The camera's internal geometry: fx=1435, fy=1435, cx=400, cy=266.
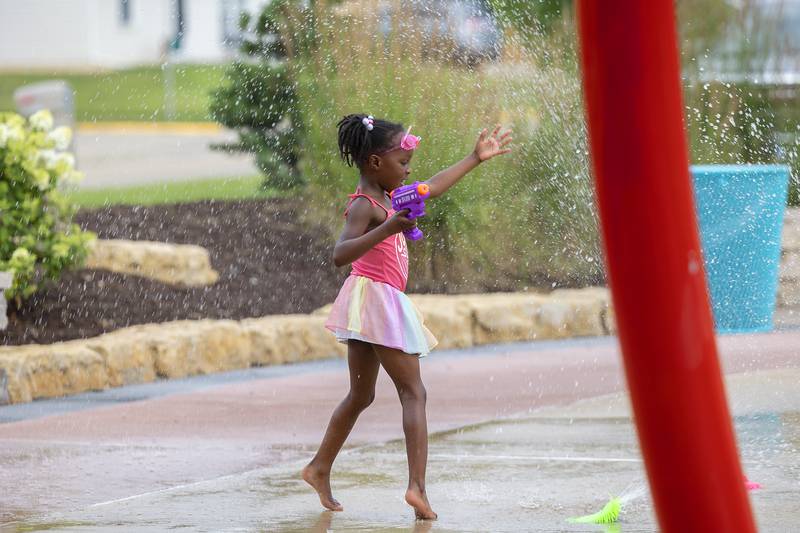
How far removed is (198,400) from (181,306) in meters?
1.79

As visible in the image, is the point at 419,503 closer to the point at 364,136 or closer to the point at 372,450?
the point at 364,136

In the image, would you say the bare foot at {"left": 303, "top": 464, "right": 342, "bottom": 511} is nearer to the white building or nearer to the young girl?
the young girl

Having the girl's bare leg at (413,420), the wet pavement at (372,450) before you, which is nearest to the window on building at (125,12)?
the wet pavement at (372,450)

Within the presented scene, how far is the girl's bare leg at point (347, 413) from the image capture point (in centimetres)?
484

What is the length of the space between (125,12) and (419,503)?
36039mm

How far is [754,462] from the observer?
18.4 ft

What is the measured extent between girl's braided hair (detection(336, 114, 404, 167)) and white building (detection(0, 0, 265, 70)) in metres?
32.5

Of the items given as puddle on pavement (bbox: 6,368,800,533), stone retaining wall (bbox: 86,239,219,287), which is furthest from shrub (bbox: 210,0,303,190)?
puddle on pavement (bbox: 6,368,800,533)

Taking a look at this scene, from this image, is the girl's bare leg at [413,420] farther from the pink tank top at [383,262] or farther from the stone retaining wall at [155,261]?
the stone retaining wall at [155,261]

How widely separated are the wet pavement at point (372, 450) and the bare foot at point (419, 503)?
0.14 ft

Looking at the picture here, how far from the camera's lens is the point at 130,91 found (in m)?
32.5

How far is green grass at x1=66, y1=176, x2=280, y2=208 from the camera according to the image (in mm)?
12773

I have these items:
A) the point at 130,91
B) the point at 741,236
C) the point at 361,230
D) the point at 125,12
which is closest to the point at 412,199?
the point at 361,230

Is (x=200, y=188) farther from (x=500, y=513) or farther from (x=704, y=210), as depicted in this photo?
(x=500, y=513)
